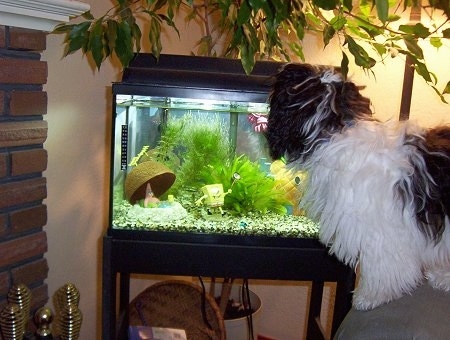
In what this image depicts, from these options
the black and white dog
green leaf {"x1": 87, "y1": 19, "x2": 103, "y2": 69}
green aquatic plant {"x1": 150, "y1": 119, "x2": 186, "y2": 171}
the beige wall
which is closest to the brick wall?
the beige wall

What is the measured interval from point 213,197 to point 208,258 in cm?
18

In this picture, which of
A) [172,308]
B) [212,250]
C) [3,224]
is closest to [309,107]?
[212,250]

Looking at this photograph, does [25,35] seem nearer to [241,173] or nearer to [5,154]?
[5,154]

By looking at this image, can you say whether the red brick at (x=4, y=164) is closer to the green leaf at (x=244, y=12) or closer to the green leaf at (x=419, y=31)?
the green leaf at (x=244, y=12)

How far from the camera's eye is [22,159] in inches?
53.9

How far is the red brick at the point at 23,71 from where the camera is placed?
1.27 meters

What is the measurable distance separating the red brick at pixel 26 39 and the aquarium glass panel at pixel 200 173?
1.11 ft

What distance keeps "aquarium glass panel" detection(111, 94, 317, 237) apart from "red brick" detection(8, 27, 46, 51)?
340 mm

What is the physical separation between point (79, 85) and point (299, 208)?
86 cm

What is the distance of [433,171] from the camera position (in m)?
1.10

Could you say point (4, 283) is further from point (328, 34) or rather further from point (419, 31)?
point (419, 31)

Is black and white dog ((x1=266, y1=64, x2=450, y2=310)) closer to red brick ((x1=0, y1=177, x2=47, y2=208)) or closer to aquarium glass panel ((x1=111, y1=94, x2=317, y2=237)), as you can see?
aquarium glass panel ((x1=111, y1=94, x2=317, y2=237))

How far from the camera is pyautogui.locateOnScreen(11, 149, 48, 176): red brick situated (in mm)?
1344

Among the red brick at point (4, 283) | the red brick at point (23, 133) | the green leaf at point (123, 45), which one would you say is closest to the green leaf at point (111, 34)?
the green leaf at point (123, 45)
